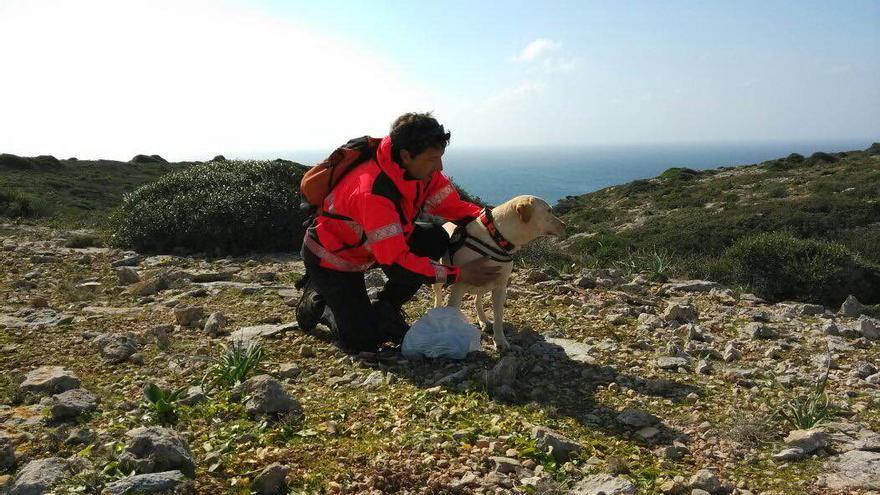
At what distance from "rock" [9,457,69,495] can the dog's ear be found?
328 centimetres

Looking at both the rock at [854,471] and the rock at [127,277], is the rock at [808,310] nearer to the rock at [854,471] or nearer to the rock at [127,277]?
the rock at [854,471]

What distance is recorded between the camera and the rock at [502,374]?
4.21 meters

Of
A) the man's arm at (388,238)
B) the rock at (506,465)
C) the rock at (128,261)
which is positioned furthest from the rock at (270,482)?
the rock at (128,261)

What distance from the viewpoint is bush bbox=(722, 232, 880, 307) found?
29.1 feet

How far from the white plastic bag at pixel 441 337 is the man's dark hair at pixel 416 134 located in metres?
1.27

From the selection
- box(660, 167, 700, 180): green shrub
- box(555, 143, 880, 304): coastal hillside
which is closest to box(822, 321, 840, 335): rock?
box(555, 143, 880, 304): coastal hillside

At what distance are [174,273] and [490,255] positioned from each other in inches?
203

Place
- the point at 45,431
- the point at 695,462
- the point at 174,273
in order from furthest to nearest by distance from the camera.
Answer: the point at 174,273 → the point at 45,431 → the point at 695,462

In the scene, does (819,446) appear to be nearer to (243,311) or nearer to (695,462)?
(695,462)

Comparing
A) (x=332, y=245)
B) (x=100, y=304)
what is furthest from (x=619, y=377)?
(x=100, y=304)

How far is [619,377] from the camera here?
4.52m

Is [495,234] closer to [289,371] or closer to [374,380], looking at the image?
[374,380]

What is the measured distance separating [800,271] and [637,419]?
664 centimetres

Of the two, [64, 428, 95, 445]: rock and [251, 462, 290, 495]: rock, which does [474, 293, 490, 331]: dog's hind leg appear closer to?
[251, 462, 290, 495]: rock
